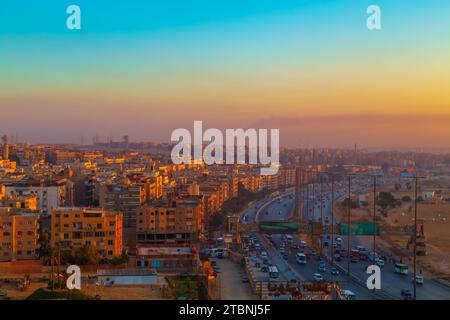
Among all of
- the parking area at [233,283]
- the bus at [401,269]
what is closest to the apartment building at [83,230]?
the parking area at [233,283]

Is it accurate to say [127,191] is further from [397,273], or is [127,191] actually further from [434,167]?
[434,167]

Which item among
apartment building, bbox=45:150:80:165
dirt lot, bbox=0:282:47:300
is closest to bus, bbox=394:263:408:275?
dirt lot, bbox=0:282:47:300

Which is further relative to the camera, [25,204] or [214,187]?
[214,187]

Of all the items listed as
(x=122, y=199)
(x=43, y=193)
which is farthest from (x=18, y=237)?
(x=43, y=193)

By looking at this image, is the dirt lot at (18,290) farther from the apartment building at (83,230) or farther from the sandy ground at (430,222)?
the sandy ground at (430,222)
